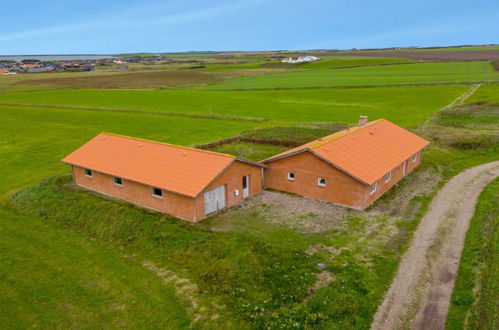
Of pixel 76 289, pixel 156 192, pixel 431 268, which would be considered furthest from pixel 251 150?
pixel 76 289

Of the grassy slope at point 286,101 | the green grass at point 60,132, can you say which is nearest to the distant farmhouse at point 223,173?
the green grass at point 60,132

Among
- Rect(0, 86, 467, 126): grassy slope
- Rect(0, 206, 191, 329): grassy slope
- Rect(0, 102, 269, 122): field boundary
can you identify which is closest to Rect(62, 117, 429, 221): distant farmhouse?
Rect(0, 206, 191, 329): grassy slope

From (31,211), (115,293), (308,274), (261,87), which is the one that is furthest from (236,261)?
(261,87)

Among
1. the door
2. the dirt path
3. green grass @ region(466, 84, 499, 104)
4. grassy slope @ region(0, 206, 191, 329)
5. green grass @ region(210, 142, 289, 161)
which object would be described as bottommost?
grassy slope @ region(0, 206, 191, 329)

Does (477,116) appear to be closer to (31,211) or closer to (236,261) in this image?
(236,261)

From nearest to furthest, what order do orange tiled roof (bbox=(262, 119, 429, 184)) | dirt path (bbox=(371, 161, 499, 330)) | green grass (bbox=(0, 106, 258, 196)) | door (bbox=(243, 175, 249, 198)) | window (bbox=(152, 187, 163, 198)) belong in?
dirt path (bbox=(371, 161, 499, 330)), window (bbox=(152, 187, 163, 198)), orange tiled roof (bbox=(262, 119, 429, 184)), door (bbox=(243, 175, 249, 198)), green grass (bbox=(0, 106, 258, 196))

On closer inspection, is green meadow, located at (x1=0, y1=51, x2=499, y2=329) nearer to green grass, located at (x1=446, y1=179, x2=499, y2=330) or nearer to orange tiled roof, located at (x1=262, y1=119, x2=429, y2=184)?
orange tiled roof, located at (x1=262, y1=119, x2=429, y2=184)

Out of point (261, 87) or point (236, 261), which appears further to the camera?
point (261, 87)
